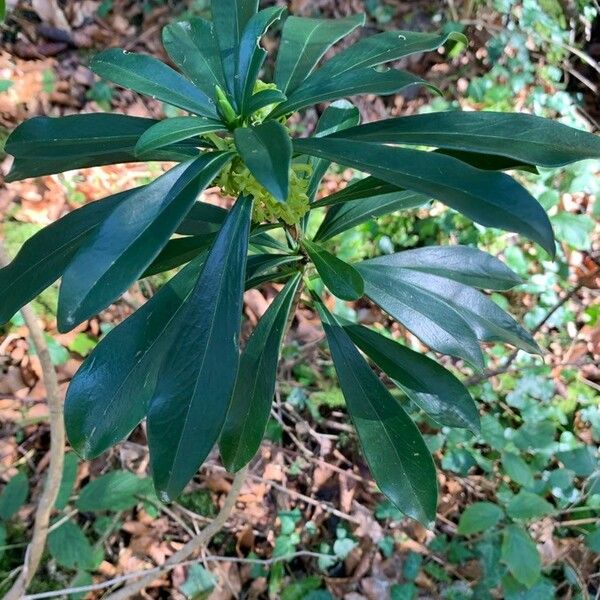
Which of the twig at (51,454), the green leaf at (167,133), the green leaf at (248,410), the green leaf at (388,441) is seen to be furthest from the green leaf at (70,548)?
the green leaf at (167,133)

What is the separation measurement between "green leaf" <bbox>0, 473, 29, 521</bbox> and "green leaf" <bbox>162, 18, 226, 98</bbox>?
1103 millimetres

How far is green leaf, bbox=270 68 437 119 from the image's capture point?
32.1 inches

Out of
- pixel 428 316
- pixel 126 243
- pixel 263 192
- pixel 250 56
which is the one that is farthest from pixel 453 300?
pixel 126 243

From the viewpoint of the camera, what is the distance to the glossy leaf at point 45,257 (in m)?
0.88

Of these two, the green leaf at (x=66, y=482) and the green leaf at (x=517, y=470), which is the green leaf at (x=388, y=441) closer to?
the green leaf at (x=517, y=470)

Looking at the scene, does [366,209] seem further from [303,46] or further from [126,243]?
[126,243]

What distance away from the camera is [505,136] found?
817 millimetres

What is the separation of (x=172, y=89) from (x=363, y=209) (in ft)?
1.61

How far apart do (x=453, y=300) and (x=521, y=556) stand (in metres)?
0.80

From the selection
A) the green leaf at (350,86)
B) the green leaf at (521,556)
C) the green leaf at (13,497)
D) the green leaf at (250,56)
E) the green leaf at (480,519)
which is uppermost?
the green leaf at (250,56)

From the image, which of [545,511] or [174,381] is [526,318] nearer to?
[545,511]

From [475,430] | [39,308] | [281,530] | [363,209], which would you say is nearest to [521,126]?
[363,209]

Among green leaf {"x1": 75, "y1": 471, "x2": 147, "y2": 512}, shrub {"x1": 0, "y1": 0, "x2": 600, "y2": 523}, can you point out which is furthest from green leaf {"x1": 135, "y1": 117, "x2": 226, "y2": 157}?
green leaf {"x1": 75, "y1": 471, "x2": 147, "y2": 512}

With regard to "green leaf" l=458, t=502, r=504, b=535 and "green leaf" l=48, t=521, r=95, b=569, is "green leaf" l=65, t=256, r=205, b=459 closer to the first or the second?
"green leaf" l=48, t=521, r=95, b=569
